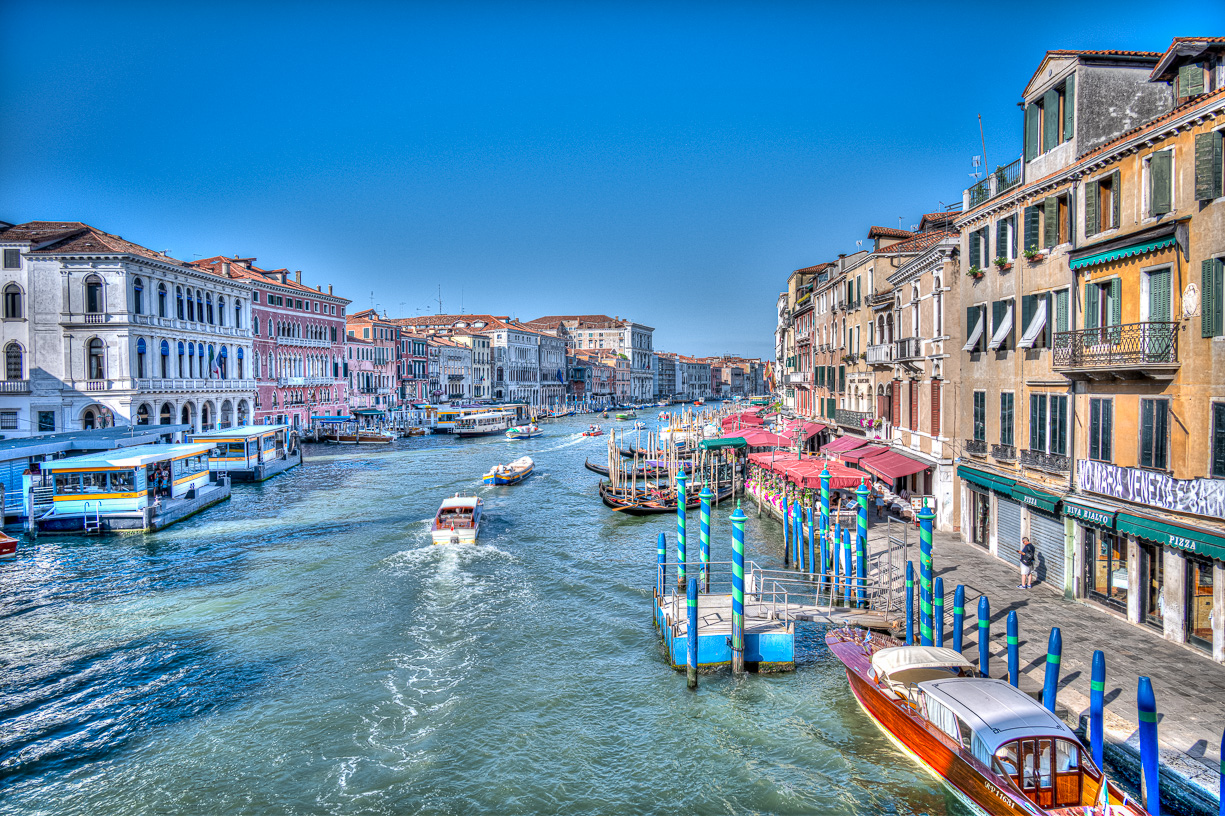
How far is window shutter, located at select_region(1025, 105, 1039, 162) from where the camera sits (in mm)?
16000

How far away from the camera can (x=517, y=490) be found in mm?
36781

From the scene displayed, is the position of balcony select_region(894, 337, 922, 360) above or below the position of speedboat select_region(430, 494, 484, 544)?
above

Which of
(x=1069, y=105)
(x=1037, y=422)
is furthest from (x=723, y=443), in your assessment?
(x=1069, y=105)

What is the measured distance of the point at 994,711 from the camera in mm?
8859

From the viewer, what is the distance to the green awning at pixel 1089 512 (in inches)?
495

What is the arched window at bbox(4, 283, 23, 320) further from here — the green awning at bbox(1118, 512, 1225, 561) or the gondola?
the green awning at bbox(1118, 512, 1225, 561)

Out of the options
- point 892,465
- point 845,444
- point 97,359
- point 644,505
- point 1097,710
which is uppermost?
point 97,359

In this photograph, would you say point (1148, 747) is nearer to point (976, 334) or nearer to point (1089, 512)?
point (1089, 512)

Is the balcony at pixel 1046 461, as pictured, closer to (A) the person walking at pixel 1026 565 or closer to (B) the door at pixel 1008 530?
(B) the door at pixel 1008 530

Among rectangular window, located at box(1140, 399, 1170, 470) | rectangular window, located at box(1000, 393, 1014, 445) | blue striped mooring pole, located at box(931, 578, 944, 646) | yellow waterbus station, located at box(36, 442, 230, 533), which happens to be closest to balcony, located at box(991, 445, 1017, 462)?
rectangular window, located at box(1000, 393, 1014, 445)

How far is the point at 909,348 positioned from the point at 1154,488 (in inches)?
432

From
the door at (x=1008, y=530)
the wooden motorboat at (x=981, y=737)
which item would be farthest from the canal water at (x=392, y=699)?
the door at (x=1008, y=530)

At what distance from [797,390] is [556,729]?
33248 mm

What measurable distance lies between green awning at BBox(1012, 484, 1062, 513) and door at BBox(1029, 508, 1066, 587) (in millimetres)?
467
